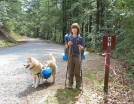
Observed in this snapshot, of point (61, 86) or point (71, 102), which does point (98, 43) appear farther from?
point (71, 102)

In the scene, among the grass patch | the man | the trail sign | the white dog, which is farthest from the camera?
the grass patch

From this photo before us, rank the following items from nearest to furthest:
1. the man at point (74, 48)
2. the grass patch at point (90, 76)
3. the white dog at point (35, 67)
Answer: the man at point (74, 48)
the white dog at point (35, 67)
the grass patch at point (90, 76)

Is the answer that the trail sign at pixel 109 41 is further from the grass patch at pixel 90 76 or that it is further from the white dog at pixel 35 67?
the grass patch at pixel 90 76

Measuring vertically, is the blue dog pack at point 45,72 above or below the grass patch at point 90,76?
above

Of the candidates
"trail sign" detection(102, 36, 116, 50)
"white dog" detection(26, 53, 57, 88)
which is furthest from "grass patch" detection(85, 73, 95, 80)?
"trail sign" detection(102, 36, 116, 50)

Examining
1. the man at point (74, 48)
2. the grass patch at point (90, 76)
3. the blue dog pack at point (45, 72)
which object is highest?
the man at point (74, 48)

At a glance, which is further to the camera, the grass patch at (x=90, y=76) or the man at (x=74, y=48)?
the grass patch at (x=90, y=76)

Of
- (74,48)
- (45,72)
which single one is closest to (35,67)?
(45,72)

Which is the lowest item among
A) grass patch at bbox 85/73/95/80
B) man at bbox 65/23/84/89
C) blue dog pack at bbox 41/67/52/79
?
grass patch at bbox 85/73/95/80

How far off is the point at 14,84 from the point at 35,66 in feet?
4.36

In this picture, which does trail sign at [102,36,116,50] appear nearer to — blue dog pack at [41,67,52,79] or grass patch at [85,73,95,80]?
blue dog pack at [41,67,52,79]

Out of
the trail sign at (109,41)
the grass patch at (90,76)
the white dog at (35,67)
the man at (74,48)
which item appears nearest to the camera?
the trail sign at (109,41)

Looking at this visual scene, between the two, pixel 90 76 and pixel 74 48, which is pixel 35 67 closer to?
pixel 74 48

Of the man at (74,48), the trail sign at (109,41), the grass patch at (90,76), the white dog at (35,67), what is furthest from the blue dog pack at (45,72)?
the grass patch at (90,76)
